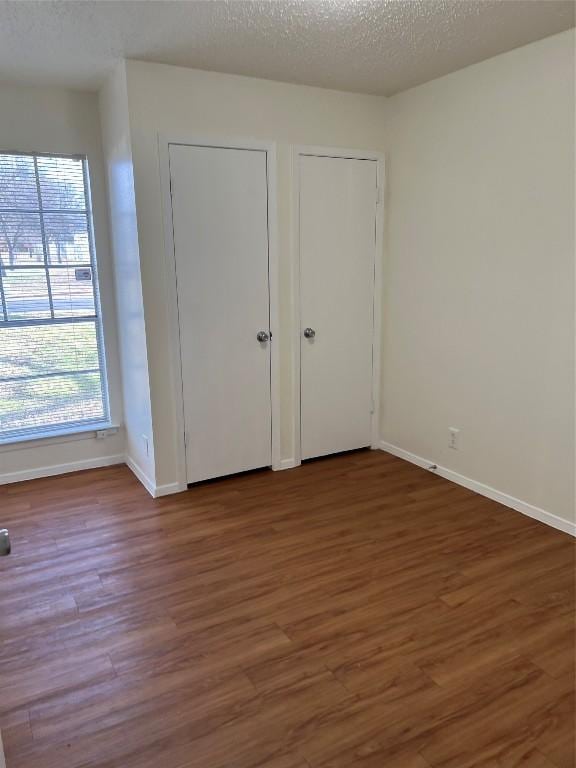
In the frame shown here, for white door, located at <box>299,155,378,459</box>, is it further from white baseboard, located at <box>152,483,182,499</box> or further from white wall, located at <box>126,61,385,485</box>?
white baseboard, located at <box>152,483,182,499</box>

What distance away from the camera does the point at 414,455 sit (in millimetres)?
3932

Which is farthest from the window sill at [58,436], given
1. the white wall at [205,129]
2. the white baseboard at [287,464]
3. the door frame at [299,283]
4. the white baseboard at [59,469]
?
the door frame at [299,283]

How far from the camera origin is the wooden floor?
1.70 metres

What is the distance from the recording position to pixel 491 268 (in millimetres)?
3133

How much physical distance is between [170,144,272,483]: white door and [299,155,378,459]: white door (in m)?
0.33

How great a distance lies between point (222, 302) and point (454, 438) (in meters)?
1.74

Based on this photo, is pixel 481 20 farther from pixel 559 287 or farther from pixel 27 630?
pixel 27 630

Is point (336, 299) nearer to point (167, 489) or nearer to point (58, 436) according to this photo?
point (167, 489)

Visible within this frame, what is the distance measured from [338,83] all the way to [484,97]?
0.90 metres

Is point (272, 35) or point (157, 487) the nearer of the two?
point (272, 35)

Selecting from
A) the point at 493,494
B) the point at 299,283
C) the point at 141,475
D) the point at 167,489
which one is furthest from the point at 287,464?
the point at 493,494

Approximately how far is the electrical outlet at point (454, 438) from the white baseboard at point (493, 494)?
18 cm

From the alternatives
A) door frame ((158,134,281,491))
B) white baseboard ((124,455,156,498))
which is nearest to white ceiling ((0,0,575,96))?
door frame ((158,134,281,491))

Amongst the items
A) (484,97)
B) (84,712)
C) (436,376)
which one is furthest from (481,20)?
(84,712)
